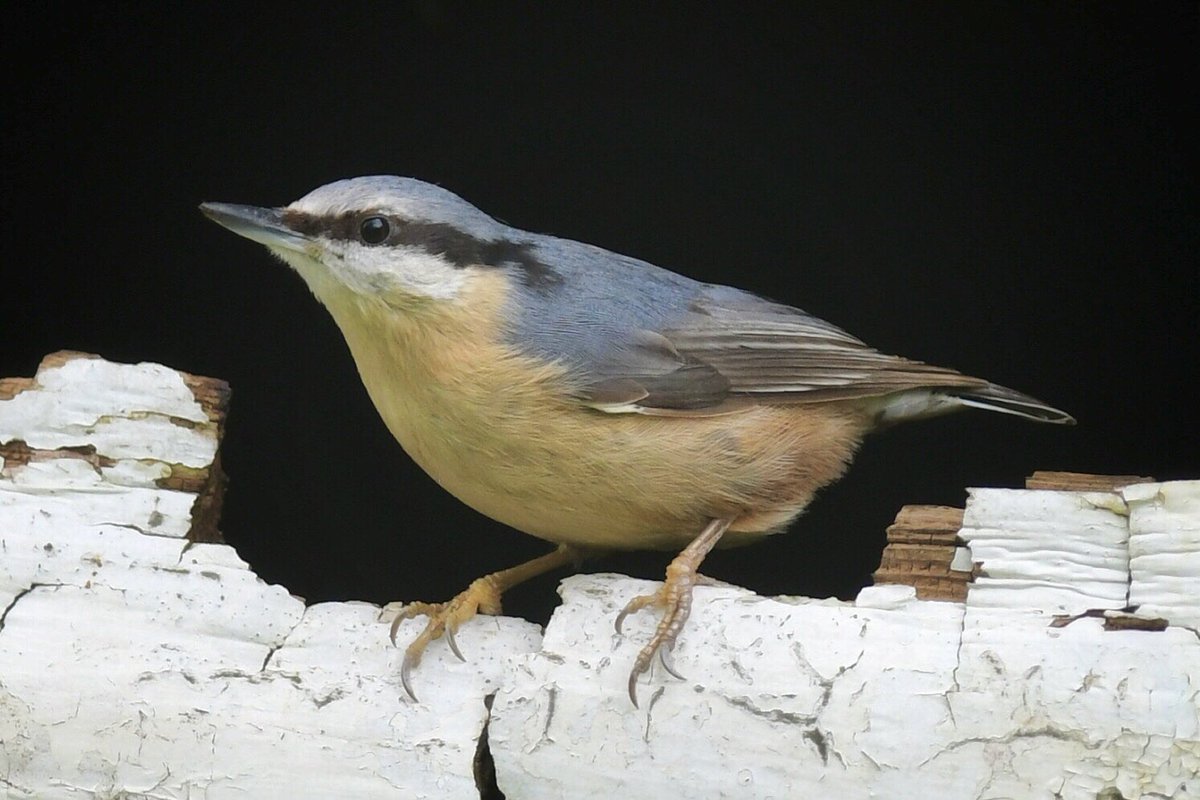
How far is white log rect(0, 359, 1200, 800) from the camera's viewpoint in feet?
5.66

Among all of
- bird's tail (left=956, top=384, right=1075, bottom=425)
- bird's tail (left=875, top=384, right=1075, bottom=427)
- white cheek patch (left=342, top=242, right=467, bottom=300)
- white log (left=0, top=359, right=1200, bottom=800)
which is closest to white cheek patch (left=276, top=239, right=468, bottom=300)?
white cheek patch (left=342, top=242, right=467, bottom=300)

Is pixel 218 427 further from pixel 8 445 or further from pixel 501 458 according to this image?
pixel 501 458

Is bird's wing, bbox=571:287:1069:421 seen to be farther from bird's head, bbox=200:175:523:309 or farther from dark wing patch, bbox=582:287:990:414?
bird's head, bbox=200:175:523:309

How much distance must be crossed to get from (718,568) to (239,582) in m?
1.72

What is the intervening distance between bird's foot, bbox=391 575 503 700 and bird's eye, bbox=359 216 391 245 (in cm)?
62

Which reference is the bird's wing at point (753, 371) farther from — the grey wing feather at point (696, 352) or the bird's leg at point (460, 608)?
the bird's leg at point (460, 608)

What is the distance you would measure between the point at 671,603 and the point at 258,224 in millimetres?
926

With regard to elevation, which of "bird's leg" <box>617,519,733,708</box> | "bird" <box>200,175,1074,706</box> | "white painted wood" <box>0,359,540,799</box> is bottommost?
"white painted wood" <box>0,359,540,799</box>

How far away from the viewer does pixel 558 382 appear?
211 centimetres

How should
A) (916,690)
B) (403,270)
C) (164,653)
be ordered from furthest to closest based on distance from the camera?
(403,270) < (164,653) < (916,690)

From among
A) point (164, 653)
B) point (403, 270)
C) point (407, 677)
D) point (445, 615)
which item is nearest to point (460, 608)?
point (445, 615)

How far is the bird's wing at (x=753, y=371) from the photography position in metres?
2.19

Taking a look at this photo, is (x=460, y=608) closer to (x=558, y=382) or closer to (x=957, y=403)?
(x=558, y=382)

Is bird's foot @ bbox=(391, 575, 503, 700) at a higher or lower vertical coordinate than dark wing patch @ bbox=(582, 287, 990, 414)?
lower
